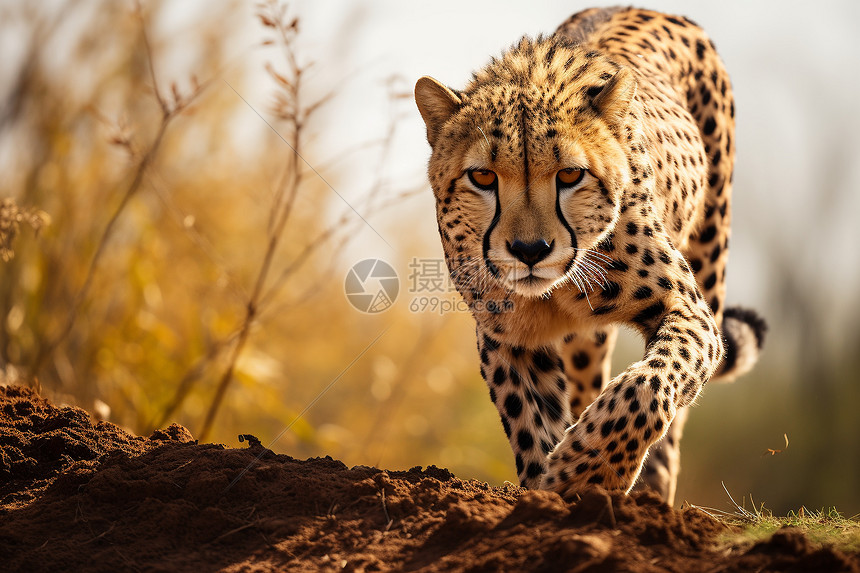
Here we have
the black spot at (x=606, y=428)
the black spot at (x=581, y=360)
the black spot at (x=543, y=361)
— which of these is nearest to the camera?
the black spot at (x=606, y=428)

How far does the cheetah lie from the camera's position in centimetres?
230

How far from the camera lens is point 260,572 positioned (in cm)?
178

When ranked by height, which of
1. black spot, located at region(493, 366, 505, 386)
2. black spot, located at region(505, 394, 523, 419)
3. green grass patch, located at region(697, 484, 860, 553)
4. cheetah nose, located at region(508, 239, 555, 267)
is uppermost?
cheetah nose, located at region(508, 239, 555, 267)

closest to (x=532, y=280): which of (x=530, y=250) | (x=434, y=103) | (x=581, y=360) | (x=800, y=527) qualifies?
(x=530, y=250)

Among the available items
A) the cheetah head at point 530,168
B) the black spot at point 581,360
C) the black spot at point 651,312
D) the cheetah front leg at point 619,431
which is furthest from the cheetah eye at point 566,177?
the black spot at point 581,360

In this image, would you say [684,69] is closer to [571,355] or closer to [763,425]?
[571,355]

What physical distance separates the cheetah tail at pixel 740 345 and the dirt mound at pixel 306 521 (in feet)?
6.70

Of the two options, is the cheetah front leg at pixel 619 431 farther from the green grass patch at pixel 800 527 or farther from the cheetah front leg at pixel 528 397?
the cheetah front leg at pixel 528 397

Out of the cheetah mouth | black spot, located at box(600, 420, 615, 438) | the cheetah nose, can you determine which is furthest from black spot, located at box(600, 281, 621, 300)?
black spot, located at box(600, 420, 615, 438)

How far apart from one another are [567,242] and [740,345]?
6.18ft

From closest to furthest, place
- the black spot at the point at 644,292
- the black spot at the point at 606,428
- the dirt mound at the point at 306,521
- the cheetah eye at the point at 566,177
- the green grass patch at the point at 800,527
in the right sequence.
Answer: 1. the dirt mound at the point at 306,521
2. the green grass patch at the point at 800,527
3. the black spot at the point at 606,428
4. the cheetah eye at the point at 566,177
5. the black spot at the point at 644,292

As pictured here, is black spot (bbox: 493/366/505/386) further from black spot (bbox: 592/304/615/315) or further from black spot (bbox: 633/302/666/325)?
black spot (bbox: 633/302/666/325)

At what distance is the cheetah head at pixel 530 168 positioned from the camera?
2504 mm

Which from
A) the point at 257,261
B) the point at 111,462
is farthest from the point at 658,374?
the point at 257,261
